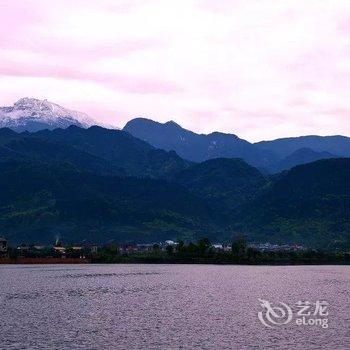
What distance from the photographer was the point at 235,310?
14512 centimetres

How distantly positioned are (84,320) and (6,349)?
33.7 m

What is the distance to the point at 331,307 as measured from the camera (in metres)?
149

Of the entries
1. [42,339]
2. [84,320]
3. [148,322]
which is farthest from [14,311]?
[42,339]

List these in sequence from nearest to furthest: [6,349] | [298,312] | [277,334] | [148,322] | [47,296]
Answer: [6,349] < [277,334] < [148,322] < [298,312] < [47,296]

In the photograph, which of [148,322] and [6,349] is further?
[148,322]

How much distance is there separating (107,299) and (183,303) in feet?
65.6

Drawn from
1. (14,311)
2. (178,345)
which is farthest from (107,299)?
(178,345)

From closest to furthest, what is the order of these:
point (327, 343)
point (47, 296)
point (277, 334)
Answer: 1. point (327, 343)
2. point (277, 334)
3. point (47, 296)

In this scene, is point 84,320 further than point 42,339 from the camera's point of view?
Yes

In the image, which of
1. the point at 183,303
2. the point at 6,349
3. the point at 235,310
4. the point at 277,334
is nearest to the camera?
the point at 6,349

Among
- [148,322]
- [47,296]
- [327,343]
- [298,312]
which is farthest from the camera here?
[47,296]

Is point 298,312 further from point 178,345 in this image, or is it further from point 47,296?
point 47,296

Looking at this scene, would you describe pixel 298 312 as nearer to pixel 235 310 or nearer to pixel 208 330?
pixel 235 310

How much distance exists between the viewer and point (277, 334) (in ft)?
352
